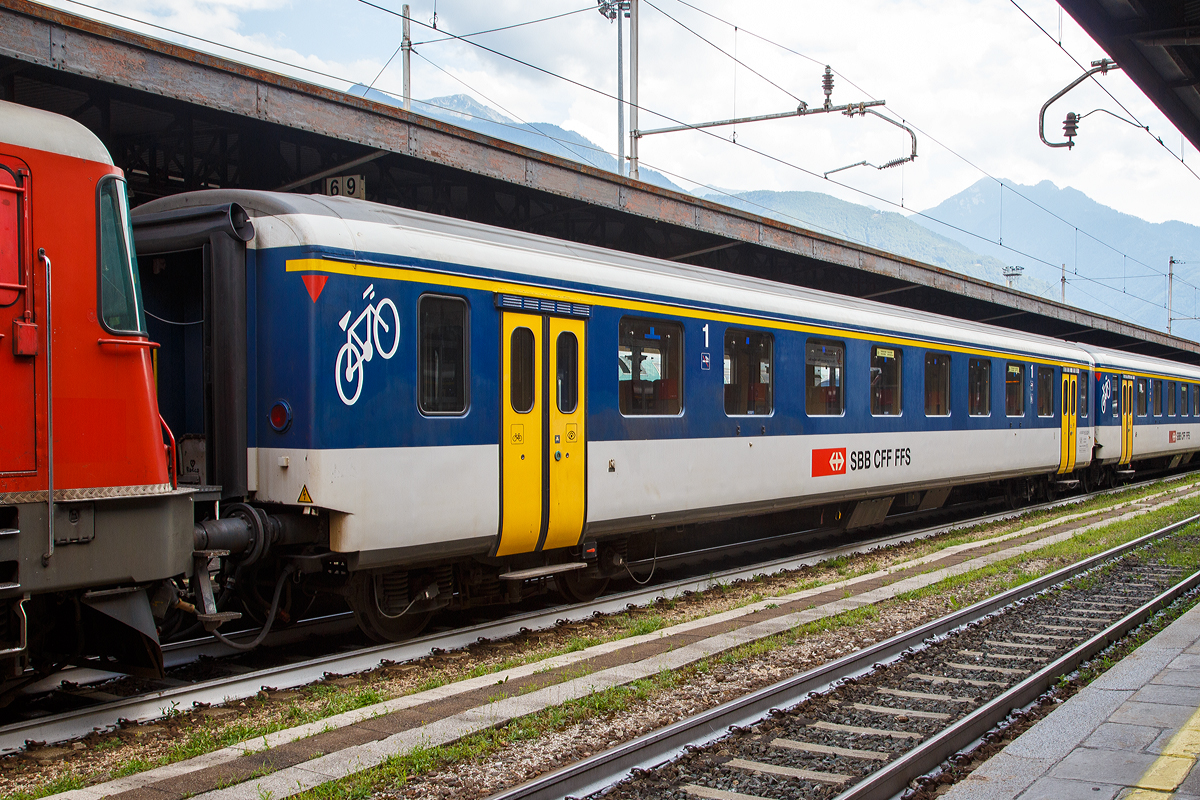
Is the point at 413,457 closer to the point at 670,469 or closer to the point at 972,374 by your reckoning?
the point at 670,469

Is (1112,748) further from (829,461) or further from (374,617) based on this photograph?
(829,461)

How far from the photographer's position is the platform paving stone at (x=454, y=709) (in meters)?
4.39

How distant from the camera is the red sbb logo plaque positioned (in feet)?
37.2

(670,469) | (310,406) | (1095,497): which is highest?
(310,406)

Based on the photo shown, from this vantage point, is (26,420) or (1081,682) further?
(1081,682)

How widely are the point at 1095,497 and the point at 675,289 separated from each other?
1429 cm

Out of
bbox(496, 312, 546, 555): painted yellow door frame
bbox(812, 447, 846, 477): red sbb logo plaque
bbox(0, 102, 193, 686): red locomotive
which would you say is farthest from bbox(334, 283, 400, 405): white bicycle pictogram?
bbox(812, 447, 846, 477): red sbb logo plaque

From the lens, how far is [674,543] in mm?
10336

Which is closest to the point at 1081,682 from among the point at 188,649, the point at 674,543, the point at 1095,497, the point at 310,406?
the point at 674,543

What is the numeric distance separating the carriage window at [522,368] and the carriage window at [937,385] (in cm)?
768

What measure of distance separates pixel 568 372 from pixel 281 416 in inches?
96.6

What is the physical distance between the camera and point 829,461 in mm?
11562

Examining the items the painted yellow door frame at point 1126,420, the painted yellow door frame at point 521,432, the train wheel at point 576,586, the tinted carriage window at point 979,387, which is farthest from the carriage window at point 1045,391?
the painted yellow door frame at point 521,432

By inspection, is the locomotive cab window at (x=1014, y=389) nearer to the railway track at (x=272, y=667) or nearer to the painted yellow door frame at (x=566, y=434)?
the railway track at (x=272, y=667)
